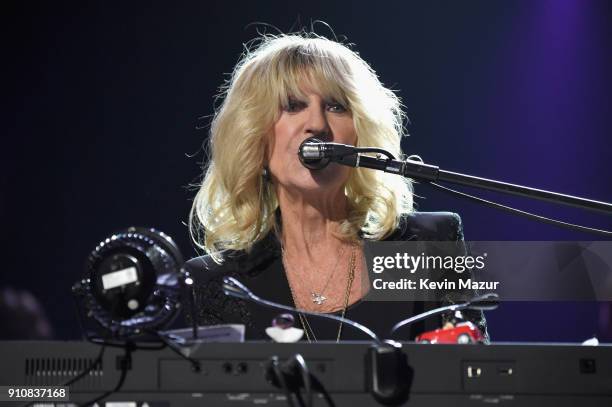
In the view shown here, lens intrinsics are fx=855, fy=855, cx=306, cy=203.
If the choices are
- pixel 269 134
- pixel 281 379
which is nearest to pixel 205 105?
pixel 269 134

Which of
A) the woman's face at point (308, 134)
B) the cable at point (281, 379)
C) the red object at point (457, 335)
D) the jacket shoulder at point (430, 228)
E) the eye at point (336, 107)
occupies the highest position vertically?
the eye at point (336, 107)

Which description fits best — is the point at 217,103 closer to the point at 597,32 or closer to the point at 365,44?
the point at 365,44

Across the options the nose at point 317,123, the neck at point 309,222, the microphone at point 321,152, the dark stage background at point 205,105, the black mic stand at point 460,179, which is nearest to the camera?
the black mic stand at point 460,179

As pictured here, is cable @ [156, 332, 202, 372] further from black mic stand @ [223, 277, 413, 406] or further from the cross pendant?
the cross pendant

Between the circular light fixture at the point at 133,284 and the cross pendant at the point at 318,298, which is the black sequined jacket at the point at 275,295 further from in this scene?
the circular light fixture at the point at 133,284

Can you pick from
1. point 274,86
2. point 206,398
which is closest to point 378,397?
point 206,398

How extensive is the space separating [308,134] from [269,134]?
15 centimetres

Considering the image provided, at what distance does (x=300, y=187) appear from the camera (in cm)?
204

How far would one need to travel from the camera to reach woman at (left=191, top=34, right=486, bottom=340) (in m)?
2.06

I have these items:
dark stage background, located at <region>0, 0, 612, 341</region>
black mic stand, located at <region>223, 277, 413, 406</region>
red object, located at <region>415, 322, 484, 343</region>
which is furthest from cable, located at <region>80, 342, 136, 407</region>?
dark stage background, located at <region>0, 0, 612, 341</region>

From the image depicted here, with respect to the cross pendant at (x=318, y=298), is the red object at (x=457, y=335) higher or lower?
lower

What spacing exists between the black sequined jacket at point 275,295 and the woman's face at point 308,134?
0.18 metres

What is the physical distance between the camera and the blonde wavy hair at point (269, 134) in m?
2.10

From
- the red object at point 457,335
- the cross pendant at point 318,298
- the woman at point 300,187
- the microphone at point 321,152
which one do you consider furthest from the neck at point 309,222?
the red object at point 457,335
